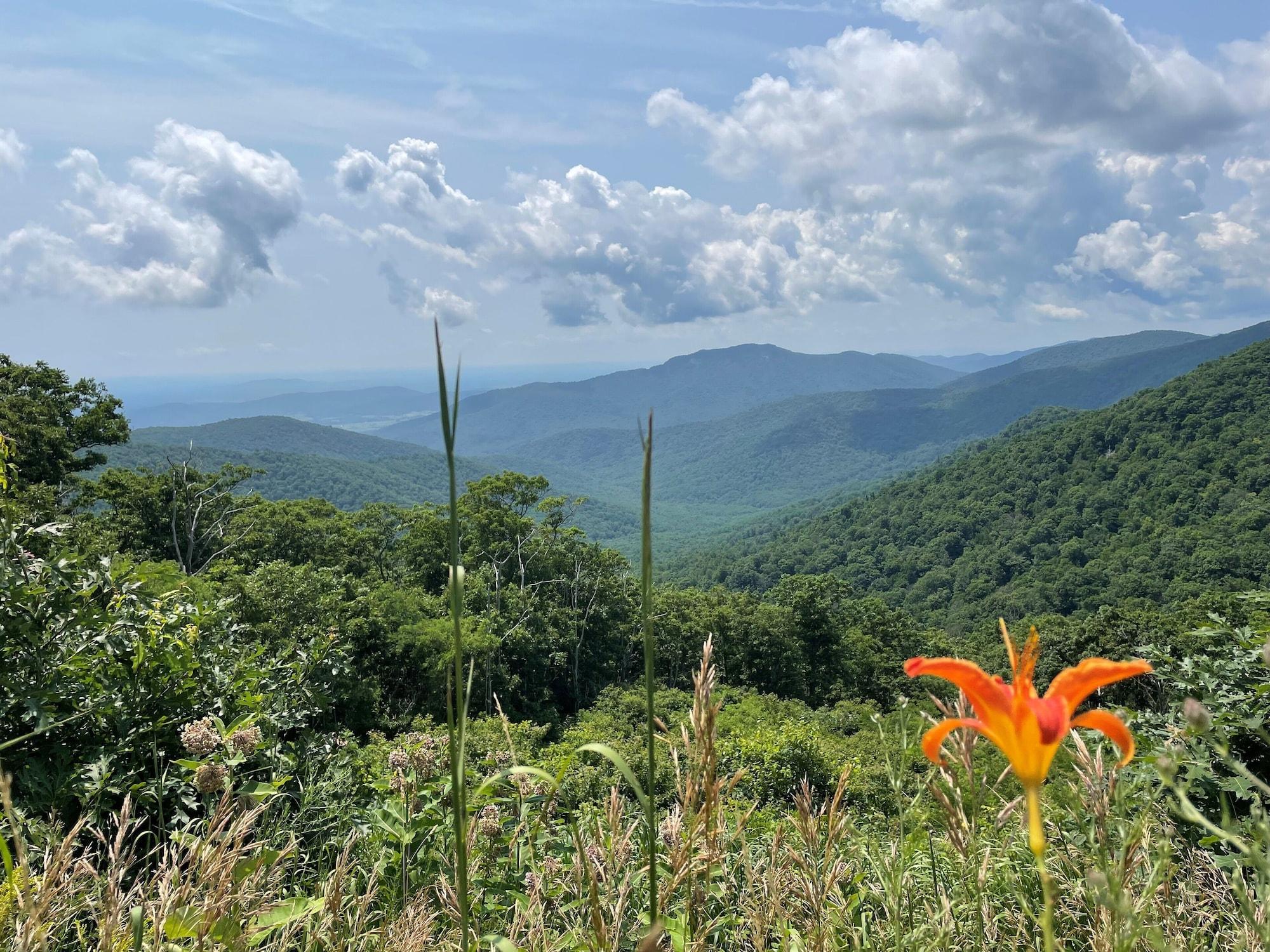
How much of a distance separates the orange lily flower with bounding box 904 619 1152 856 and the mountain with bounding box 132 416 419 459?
573 feet

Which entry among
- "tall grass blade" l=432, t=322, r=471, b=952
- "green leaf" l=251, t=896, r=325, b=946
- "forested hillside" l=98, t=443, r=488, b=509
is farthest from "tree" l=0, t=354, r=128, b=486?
"forested hillside" l=98, t=443, r=488, b=509

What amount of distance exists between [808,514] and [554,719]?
96216mm

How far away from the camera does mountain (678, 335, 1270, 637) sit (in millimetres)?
50000

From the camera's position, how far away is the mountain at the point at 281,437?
163 meters

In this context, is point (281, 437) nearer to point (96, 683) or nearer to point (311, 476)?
point (311, 476)

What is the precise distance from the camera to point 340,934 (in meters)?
1.26

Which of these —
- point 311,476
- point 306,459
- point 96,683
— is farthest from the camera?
point 306,459

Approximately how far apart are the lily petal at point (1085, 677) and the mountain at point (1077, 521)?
175 ft

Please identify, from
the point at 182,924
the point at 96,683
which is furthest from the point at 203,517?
the point at 182,924

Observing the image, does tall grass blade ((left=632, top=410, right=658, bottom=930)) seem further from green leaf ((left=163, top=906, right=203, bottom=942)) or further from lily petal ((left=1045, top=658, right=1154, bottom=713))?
green leaf ((left=163, top=906, right=203, bottom=942))

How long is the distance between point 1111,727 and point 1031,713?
0.07m

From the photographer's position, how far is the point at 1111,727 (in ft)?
1.89

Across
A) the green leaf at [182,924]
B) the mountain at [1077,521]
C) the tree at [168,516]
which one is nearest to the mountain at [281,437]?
the mountain at [1077,521]

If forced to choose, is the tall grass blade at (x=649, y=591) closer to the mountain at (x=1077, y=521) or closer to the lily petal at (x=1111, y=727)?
the lily petal at (x=1111, y=727)
